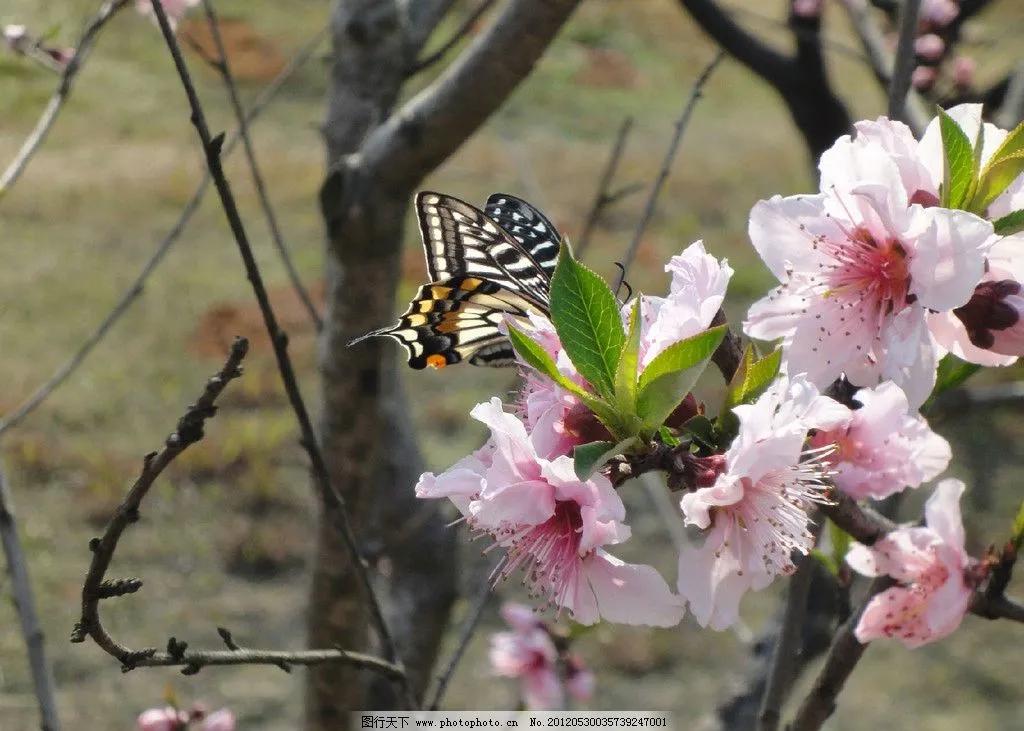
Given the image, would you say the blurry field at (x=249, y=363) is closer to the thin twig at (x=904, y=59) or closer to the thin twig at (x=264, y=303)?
the thin twig at (x=264, y=303)

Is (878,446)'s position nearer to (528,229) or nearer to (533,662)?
(528,229)

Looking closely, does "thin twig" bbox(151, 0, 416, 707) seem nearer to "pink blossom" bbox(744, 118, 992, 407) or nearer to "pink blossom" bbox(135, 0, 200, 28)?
"pink blossom" bbox(744, 118, 992, 407)

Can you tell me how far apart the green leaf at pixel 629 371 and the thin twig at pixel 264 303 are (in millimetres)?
290

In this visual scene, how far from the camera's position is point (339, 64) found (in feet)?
5.15

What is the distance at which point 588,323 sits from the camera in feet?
2.07

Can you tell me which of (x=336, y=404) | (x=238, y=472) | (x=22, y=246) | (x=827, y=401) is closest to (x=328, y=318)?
(x=336, y=404)

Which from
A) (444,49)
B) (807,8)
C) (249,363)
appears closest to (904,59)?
(444,49)

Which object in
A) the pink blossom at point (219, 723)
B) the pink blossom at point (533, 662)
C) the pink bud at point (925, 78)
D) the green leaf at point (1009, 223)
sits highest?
the green leaf at point (1009, 223)

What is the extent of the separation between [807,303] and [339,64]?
3.24ft

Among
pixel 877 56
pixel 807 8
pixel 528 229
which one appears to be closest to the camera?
pixel 528 229

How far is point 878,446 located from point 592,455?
0.90 feet

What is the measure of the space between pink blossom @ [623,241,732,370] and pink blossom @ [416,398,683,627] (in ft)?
0.28

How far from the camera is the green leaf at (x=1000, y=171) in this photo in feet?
2.29

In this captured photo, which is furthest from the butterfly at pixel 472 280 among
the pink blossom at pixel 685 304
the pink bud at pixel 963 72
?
the pink bud at pixel 963 72
